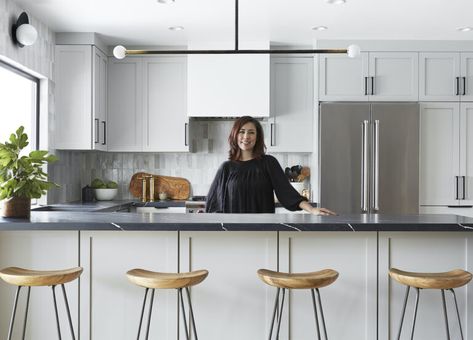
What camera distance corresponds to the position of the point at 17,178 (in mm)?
3004

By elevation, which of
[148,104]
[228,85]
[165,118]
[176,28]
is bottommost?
[165,118]

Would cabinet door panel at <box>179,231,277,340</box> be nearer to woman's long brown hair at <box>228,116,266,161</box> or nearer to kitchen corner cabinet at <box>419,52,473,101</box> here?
woman's long brown hair at <box>228,116,266,161</box>

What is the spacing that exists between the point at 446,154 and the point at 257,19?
2200 millimetres

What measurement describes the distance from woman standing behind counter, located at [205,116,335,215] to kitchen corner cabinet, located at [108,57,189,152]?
6.23 feet

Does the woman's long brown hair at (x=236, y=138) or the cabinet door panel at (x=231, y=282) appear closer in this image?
the cabinet door panel at (x=231, y=282)

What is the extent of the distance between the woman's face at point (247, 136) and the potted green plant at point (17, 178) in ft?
3.72

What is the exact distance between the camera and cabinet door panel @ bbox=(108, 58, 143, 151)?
5414mm

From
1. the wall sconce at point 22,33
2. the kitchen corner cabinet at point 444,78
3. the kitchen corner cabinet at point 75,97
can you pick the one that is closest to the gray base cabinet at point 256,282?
the wall sconce at point 22,33

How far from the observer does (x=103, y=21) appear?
4.62 metres

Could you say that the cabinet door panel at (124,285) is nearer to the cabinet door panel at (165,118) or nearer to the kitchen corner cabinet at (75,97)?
the kitchen corner cabinet at (75,97)

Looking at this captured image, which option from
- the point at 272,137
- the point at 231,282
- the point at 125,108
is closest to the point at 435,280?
the point at 231,282

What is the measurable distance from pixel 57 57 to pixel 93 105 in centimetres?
54

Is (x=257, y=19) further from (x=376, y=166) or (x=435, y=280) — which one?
(x=435, y=280)

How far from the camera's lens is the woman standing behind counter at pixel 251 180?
348 cm
